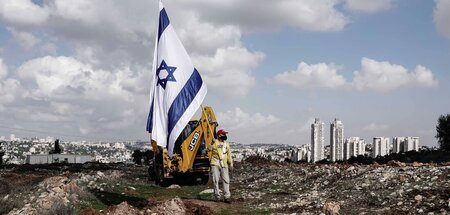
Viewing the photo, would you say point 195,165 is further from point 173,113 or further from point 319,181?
point 173,113

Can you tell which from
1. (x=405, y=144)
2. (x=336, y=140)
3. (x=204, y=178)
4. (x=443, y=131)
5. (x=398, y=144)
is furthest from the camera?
(x=336, y=140)

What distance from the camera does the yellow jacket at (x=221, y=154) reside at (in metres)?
15.1

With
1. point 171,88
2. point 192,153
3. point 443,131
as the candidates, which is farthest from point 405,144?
point 171,88

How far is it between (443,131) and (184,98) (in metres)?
57.8

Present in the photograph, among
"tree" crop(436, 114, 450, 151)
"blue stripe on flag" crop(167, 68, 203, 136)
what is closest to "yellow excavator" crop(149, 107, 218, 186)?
"blue stripe on flag" crop(167, 68, 203, 136)

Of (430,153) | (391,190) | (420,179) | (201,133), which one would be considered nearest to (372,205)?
(391,190)

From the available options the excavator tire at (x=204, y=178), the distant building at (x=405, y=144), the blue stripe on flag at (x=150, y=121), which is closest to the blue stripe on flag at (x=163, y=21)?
the blue stripe on flag at (x=150, y=121)

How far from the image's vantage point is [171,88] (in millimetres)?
12828

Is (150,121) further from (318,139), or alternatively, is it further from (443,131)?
(318,139)

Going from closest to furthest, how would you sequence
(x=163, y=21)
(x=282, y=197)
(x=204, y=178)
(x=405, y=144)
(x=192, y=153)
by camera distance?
1. (x=163, y=21)
2. (x=282, y=197)
3. (x=192, y=153)
4. (x=204, y=178)
5. (x=405, y=144)

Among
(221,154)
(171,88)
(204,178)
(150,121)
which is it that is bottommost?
(204,178)

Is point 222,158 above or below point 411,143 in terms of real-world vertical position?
below

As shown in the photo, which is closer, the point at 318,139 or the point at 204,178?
the point at 204,178

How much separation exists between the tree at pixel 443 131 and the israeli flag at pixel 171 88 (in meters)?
55.8
